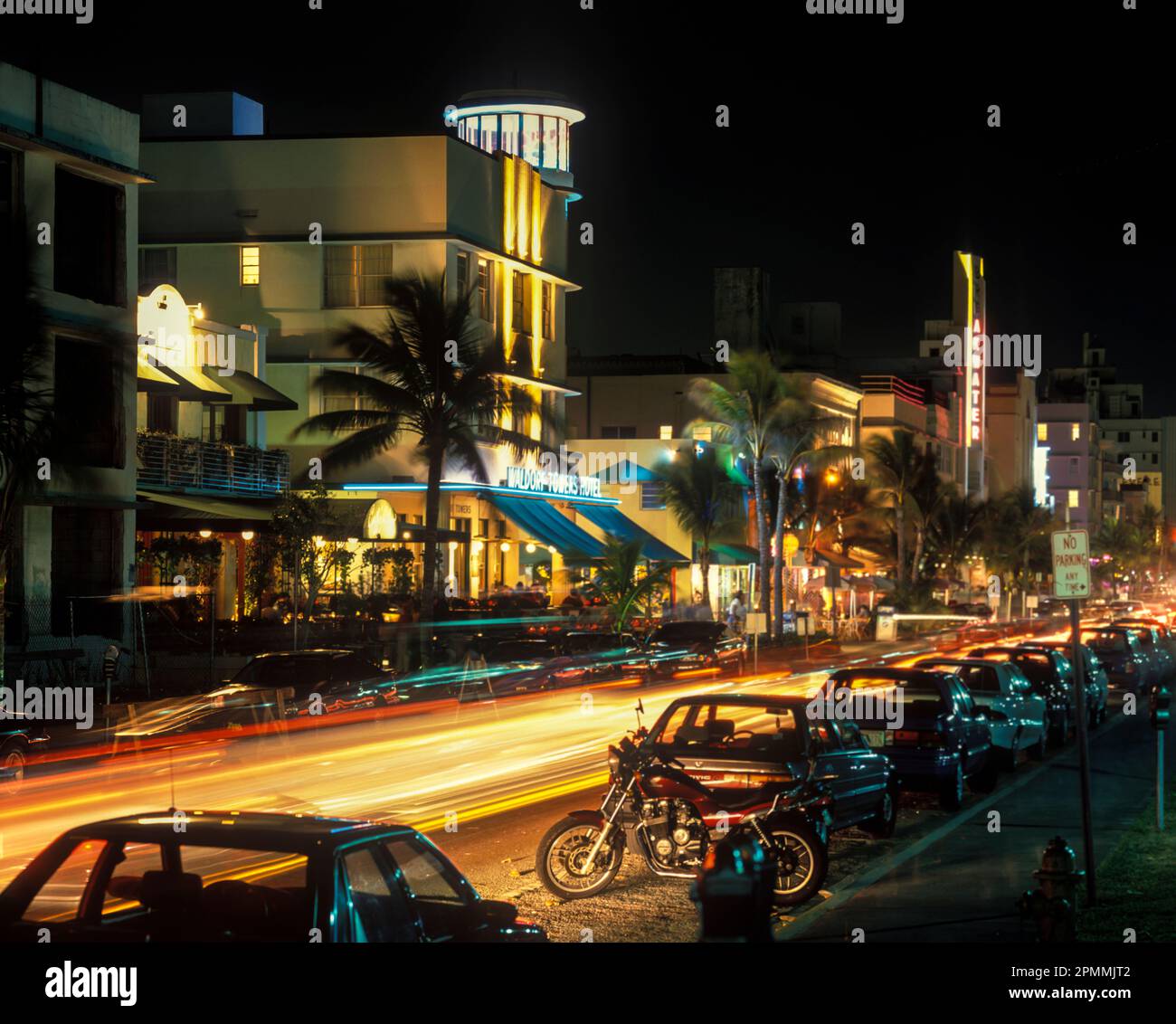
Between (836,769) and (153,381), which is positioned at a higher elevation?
(153,381)

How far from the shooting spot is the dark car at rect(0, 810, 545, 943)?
6918 mm

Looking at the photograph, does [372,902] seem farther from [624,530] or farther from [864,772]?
[624,530]

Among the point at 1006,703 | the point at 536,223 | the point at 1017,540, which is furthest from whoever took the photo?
the point at 1017,540

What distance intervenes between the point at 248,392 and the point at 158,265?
15799mm

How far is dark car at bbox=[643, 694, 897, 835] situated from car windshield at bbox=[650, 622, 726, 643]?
84.5ft

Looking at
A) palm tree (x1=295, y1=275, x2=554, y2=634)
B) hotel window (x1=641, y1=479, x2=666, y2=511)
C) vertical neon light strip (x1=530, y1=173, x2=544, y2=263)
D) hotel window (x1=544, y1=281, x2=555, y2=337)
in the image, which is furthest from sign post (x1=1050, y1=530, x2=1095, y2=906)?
hotel window (x1=641, y1=479, x2=666, y2=511)

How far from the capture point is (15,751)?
1833cm

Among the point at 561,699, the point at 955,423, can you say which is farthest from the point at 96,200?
the point at 955,423

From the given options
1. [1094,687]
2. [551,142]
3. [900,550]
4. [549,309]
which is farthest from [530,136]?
[1094,687]

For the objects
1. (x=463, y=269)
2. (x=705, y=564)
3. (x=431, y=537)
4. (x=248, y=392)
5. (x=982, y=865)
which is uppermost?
(x=463, y=269)

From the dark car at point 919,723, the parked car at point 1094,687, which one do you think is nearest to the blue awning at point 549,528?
the parked car at point 1094,687

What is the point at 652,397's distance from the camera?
272 feet

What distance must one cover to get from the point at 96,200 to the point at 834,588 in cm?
5292
